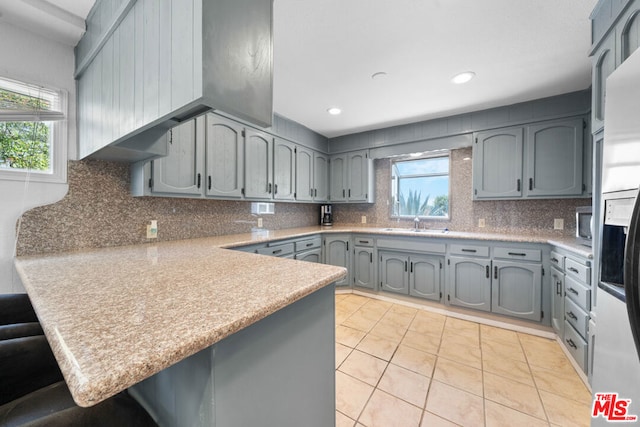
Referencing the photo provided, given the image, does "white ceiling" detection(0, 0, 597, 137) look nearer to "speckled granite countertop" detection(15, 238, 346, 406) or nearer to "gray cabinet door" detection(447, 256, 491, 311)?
"speckled granite countertop" detection(15, 238, 346, 406)

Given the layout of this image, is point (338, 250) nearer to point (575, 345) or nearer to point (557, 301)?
point (557, 301)

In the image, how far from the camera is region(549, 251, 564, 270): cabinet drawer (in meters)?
2.03

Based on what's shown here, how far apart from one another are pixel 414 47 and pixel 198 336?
7.05 ft

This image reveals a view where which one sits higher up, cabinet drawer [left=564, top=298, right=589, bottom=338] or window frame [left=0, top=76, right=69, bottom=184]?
window frame [left=0, top=76, right=69, bottom=184]

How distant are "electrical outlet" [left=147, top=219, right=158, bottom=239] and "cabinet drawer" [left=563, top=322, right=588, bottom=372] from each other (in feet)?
10.8

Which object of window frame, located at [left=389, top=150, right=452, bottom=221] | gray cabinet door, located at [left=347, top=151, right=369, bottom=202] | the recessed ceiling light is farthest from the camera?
gray cabinet door, located at [left=347, top=151, right=369, bottom=202]

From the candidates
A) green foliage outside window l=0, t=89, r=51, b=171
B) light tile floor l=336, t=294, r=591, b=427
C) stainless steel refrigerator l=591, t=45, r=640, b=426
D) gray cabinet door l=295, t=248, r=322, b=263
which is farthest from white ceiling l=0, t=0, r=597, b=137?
light tile floor l=336, t=294, r=591, b=427

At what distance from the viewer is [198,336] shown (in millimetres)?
504

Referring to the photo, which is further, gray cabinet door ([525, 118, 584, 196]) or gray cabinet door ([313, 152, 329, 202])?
gray cabinet door ([313, 152, 329, 202])

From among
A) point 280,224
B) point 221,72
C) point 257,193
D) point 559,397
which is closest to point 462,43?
point 221,72

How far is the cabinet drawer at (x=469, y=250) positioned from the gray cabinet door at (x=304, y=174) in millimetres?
1968

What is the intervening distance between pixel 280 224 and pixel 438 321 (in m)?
2.27

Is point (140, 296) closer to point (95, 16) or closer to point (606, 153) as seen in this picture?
point (95, 16)

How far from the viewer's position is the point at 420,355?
1.97m
